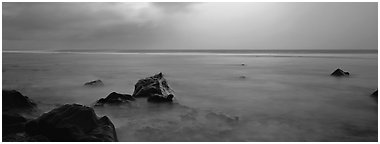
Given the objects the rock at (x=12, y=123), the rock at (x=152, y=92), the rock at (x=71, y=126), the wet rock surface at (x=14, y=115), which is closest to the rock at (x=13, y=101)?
the wet rock surface at (x=14, y=115)

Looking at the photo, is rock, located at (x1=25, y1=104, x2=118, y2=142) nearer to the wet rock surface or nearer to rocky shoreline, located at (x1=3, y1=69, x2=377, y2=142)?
rocky shoreline, located at (x1=3, y1=69, x2=377, y2=142)

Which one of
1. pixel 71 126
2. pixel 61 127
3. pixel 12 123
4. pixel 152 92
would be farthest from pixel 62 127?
pixel 152 92

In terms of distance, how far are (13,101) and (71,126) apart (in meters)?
2.19

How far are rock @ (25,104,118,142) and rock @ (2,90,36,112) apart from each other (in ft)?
4.50

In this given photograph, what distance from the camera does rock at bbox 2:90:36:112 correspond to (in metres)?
5.06

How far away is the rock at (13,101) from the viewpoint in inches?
199

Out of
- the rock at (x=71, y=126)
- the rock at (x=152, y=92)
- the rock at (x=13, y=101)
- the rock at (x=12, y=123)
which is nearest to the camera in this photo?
the rock at (x=71, y=126)

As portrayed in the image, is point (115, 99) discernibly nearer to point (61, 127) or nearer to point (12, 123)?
point (12, 123)

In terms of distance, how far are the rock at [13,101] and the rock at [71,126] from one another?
1372 millimetres

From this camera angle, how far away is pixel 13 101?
17.2 ft

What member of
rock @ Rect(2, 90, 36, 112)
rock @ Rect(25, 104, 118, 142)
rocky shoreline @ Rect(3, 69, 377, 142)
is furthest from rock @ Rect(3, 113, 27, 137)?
rock @ Rect(2, 90, 36, 112)

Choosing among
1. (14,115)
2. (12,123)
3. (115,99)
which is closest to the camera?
(12,123)

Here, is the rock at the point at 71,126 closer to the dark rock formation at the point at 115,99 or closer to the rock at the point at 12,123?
the rock at the point at 12,123

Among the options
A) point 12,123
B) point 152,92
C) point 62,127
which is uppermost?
point 152,92
